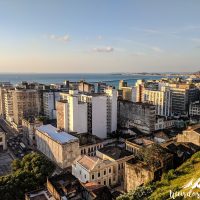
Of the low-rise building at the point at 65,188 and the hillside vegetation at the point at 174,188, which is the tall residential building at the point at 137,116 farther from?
the low-rise building at the point at 65,188

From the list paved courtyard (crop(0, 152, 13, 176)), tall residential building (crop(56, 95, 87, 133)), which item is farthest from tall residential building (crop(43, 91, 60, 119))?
paved courtyard (crop(0, 152, 13, 176))

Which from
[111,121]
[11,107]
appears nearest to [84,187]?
[111,121]

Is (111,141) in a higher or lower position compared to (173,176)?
lower

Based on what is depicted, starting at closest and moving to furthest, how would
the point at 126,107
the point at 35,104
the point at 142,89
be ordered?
the point at 126,107, the point at 35,104, the point at 142,89

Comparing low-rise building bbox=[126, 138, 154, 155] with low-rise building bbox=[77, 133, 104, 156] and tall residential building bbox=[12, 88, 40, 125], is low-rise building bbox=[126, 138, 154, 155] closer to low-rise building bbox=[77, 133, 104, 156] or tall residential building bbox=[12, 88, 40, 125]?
low-rise building bbox=[77, 133, 104, 156]

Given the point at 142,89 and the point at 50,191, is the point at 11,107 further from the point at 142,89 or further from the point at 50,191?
the point at 50,191

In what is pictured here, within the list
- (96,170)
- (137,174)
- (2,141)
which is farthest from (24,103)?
(137,174)

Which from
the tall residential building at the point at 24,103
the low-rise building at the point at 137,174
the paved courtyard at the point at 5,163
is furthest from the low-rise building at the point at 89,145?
the tall residential building at the point at 24,103
